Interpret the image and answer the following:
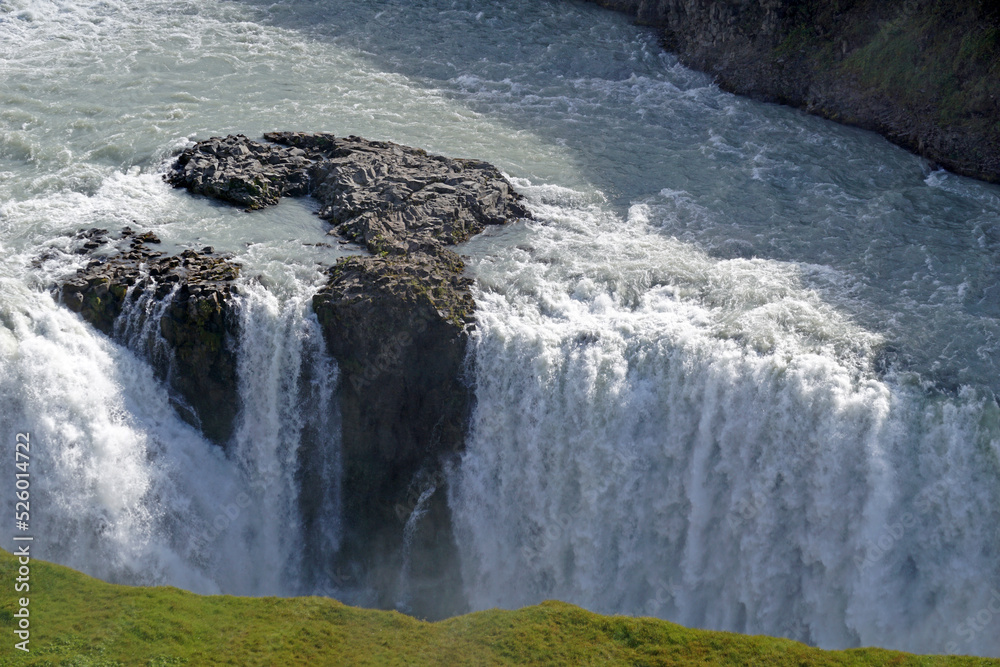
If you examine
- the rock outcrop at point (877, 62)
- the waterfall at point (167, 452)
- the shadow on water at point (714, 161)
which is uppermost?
the rock outcrop at point (877, 62)

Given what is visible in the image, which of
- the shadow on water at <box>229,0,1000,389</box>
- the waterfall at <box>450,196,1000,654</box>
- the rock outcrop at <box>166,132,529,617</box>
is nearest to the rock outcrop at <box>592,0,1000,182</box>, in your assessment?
Result: the shadow on water at <box>229,0,1000,389</box>

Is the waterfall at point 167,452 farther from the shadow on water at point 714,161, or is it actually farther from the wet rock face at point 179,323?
the shadow on water at point 714,161

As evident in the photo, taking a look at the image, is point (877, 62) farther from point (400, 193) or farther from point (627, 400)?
point (627, 400)

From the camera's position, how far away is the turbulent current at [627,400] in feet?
72.0

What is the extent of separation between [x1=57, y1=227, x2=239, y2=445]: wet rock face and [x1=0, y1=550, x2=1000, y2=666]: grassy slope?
258 inches

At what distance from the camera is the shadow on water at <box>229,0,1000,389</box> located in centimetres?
2605

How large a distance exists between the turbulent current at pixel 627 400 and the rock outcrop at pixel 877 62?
2.04 m

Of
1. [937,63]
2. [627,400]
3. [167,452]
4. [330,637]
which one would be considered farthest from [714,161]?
[330,637]

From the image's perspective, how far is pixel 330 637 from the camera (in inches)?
728

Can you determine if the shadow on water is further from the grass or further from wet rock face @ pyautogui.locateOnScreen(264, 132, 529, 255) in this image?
wet rock face @ pyautogui.locateOnScreen(264, 132, 529, 255)

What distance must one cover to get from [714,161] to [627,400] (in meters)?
12.8

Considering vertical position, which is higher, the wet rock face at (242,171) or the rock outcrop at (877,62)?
the rock outcrop at (877,62)

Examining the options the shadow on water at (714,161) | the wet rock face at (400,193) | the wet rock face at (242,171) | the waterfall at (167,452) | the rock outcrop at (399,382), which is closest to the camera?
the waterfall at (167,452)

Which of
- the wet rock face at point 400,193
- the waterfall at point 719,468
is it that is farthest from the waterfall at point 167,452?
the waterfall at point 719,468
